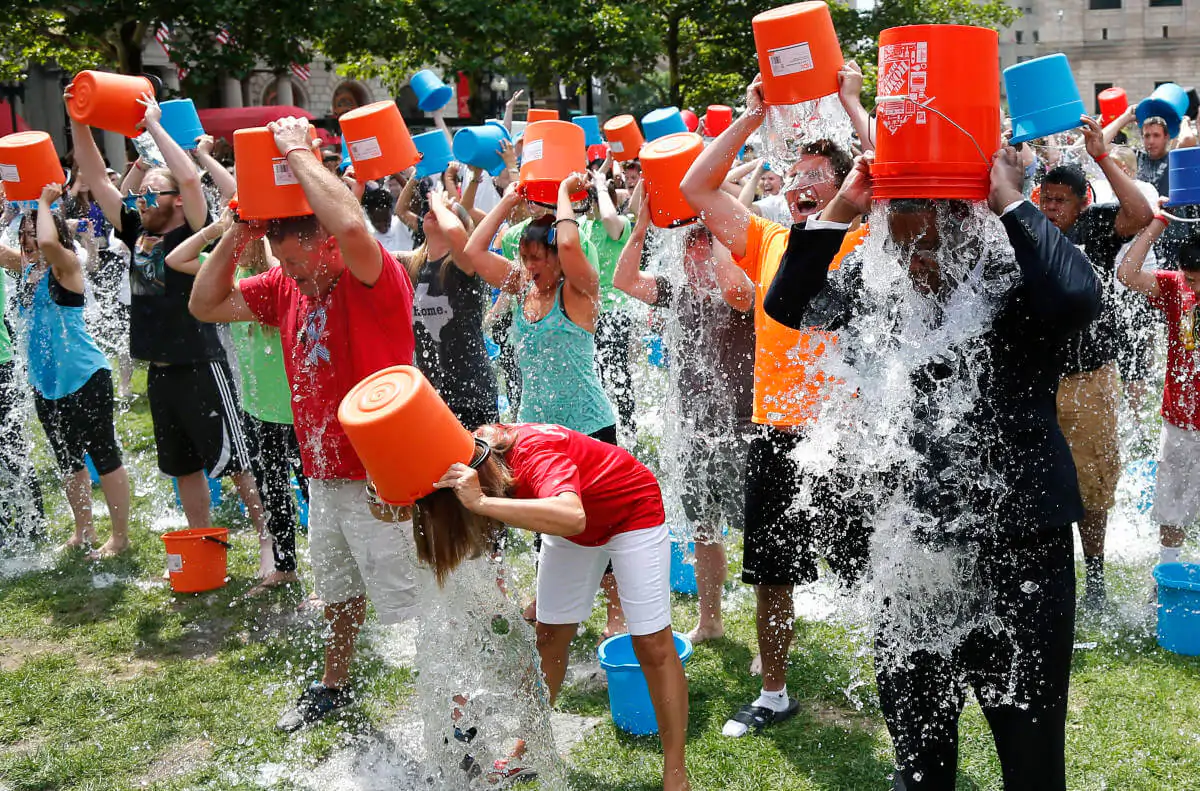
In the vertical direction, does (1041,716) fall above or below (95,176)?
below

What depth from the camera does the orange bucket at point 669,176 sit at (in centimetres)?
434

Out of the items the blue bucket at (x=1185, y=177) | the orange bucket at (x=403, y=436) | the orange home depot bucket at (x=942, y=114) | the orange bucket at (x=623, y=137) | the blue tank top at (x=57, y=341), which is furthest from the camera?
the orange bucket at (x=623, y=137)

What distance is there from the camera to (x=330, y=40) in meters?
23.9

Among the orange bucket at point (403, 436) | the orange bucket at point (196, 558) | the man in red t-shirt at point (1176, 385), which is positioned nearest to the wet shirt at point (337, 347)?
the orange bucket at point (403, 436)

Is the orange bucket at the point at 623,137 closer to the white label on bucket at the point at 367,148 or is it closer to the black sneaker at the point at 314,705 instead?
the white label on bucket at the point at 367,148

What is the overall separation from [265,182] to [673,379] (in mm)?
1998

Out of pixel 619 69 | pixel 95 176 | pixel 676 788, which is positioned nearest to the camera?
pixel 676 788

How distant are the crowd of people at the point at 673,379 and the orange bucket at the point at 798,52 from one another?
9 cm

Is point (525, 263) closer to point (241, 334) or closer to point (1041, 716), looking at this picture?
point (241, 334)

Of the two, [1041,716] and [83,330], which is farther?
[83,330]

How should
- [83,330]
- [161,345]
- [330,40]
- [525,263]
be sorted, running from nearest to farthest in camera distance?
[525,263]
[161,345]
[83,330]
[330,40]

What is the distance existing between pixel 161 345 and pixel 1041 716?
518cm

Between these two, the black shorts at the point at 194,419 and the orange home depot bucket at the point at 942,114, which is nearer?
the orange home depot bucket at the point at 942,114

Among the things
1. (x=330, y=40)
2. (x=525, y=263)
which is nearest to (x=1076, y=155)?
(x=525, y=263)
